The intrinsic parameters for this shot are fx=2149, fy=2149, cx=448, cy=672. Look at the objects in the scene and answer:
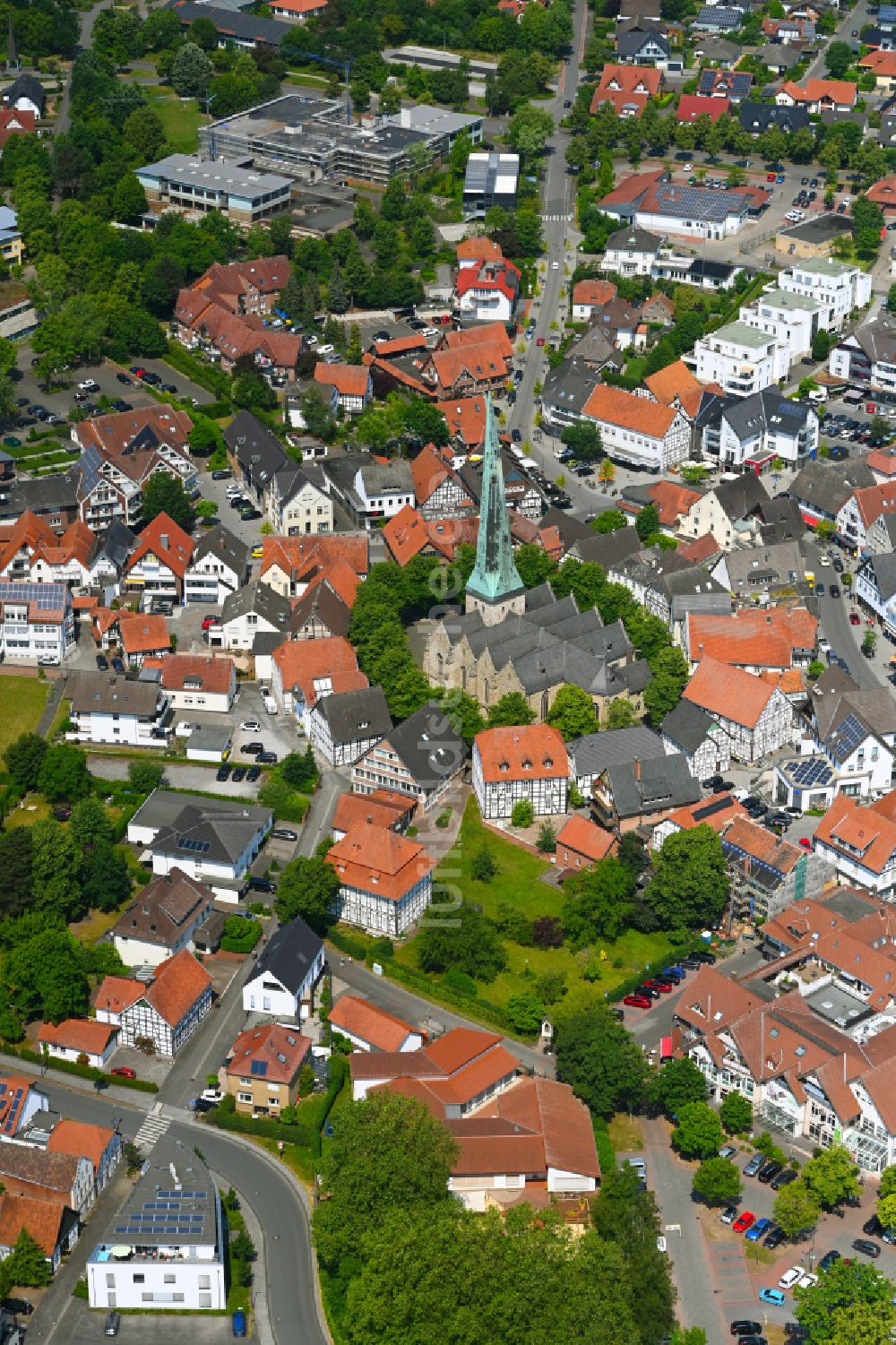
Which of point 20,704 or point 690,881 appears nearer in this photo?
point 690,881

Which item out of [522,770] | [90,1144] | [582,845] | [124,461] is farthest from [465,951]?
[124,461]

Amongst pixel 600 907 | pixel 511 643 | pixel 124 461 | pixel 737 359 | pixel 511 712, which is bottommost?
pixel 600 907

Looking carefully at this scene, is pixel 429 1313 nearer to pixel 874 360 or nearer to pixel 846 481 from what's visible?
pixel 846 481

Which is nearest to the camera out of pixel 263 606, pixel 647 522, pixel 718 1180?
pixel 718 1180

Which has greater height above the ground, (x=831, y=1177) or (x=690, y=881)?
(x=690, y=881)

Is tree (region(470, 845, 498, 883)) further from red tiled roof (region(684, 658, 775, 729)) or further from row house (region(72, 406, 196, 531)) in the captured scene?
row house (region(72, 406, 196, 531))

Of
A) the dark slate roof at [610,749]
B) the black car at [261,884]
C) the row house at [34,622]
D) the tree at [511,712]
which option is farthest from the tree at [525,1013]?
the row house at [34,622]

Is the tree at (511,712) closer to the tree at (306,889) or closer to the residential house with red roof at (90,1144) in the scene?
the tree at (306,889)

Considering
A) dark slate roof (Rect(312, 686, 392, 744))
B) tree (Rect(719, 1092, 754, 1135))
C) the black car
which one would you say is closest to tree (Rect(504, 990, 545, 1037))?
tree (Rect(719, 1092, 754, 1135))

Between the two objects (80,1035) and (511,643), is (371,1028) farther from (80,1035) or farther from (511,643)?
(511,643)
